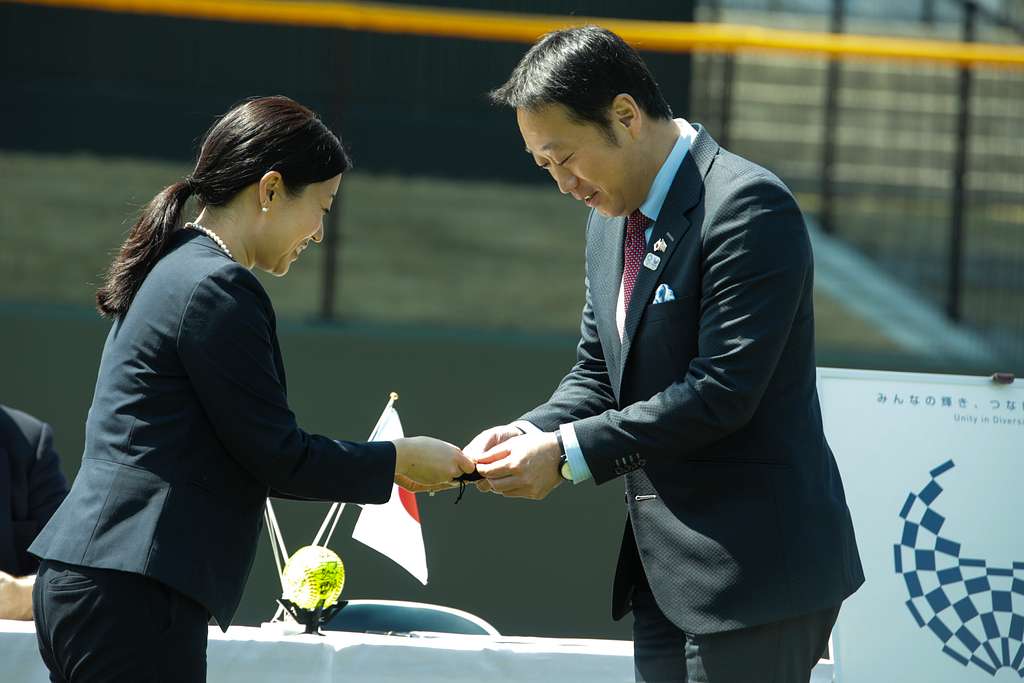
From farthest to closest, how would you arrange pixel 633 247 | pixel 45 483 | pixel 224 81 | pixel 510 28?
pixel 224 81
pixel 510 28
pixel 45 483
pixel 633 247

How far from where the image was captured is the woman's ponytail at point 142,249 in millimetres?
2062

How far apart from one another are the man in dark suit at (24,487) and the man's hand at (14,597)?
8 centimetres

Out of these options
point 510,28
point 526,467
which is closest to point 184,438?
point 526,467

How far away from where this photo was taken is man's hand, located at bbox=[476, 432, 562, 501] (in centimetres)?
238

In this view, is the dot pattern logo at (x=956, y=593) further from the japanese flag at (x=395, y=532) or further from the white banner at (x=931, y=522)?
the japanese flag at (x=395, y=532)

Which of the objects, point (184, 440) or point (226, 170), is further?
point (226, 170)

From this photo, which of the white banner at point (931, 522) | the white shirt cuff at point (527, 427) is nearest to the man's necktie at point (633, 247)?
the white shirt cuff at point (527, 427)

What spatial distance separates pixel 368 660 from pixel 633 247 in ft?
3.65

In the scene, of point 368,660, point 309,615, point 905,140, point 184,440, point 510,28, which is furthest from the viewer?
point 905,140

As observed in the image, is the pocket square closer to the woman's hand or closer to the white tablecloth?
the woman's hand

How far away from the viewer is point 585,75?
2195mm

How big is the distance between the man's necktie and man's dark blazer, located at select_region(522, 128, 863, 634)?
0.31 ft

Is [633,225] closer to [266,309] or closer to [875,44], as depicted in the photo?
[266,309]

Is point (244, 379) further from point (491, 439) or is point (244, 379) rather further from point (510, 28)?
point (510, 28)
